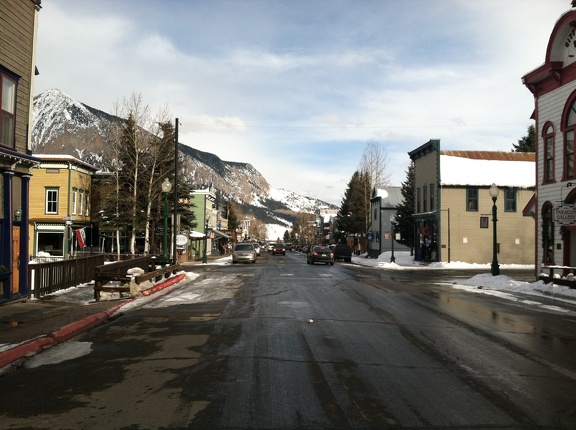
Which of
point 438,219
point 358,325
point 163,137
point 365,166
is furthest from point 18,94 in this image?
point 365,166

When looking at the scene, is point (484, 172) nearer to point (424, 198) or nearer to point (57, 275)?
point (424, 198)

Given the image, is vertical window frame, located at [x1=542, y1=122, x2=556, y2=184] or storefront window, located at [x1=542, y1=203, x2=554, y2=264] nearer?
vertical window frame, located at [x1=542, y1=122, x2=556, y2=184]

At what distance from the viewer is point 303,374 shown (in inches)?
273

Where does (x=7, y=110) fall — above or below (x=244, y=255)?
above

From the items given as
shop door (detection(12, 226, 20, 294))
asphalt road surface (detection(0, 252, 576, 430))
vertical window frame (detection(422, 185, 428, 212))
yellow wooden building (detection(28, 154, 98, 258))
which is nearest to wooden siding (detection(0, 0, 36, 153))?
shop door (detection(12, 226, 20, 294))

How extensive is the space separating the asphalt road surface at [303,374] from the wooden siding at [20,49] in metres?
6.91

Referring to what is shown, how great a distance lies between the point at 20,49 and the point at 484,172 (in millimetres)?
37449

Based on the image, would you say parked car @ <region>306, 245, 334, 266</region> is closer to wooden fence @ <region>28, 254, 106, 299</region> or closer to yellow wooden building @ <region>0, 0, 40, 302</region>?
wooden fence @ <region>28, 254, 106, 299</region>

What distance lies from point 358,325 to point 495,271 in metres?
15.5

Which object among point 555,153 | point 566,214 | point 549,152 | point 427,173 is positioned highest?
point 427,173

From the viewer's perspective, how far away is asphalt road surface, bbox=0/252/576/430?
5.29 metres

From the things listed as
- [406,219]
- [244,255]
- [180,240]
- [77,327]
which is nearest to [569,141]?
[180,240]

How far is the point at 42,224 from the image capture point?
4400 centimetres

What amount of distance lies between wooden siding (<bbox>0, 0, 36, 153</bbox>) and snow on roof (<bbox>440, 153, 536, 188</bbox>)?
34.1 metres
